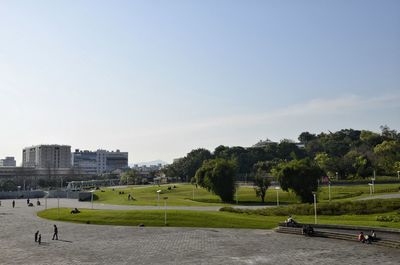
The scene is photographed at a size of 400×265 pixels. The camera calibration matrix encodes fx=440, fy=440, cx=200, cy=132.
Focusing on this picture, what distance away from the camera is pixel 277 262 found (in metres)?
30.7

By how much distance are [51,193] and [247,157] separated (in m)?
80.2

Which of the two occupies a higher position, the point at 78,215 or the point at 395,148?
the point at 395,148

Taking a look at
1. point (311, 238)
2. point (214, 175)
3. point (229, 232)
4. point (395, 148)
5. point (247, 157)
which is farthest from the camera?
point (247, 157)

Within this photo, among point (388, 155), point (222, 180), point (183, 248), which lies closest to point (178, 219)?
point (183, 248)

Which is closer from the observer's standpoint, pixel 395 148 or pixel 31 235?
pixel 31 235

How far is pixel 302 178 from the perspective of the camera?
72.2m

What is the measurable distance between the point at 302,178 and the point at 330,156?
85.5 metres

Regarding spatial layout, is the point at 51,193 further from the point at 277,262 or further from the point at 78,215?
the point at 277,262

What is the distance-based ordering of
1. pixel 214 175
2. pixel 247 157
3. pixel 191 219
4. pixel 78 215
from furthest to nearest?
pixel 247 157 < pixel 214 175 < pixel 78 215 < pixel 191 219

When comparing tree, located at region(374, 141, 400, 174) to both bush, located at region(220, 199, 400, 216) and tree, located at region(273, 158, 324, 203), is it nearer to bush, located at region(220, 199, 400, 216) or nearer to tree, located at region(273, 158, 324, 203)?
tree, located at region(273, 158, 324, 203)

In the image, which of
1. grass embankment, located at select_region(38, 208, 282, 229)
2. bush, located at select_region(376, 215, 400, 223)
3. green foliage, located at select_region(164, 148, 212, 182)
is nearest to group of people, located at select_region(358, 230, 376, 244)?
bush, located at select_region(376, 215, 400, 223)

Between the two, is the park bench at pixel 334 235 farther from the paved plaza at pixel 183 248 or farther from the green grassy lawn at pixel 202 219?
the green grassy lawn at pixel 202 219

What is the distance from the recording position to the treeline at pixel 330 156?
117875mm

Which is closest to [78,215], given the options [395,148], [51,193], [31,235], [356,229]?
[31,235]
